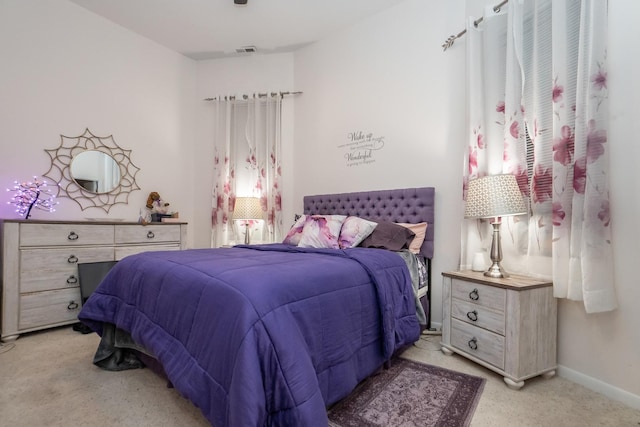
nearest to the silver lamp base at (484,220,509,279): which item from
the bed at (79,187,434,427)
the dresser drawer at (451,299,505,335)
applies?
the dresser drawer at (451,299,505,335)

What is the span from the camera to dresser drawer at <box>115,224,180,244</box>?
121 inches

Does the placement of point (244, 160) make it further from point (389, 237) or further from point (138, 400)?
point (138, 400)

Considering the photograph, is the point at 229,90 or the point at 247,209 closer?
the point at 247,209

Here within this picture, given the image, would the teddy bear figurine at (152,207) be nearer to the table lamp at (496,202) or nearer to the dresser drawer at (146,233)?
the dresser drawer at (146,233)

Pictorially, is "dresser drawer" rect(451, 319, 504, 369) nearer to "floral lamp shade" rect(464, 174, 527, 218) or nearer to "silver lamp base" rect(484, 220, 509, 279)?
"silver lamp base" rect(484, 220, 509, 279)

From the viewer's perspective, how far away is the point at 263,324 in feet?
3.76

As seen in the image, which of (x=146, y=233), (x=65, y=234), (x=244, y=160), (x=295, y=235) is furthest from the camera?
(x=244, y=160)

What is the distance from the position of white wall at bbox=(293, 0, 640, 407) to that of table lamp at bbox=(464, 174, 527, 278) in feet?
1.51

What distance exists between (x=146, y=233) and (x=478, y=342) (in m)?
3.28

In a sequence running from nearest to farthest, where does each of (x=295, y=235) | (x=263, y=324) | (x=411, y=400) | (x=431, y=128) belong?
(x=263, y=324)
(x=411, y=400)
(x=431, y=128)
(x=295, y=235)

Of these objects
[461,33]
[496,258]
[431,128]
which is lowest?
[496,258]

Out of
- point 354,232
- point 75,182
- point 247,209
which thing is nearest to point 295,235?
point 354,232

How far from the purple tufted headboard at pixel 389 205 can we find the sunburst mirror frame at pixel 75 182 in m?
2.32

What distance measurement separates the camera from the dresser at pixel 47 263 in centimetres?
242
